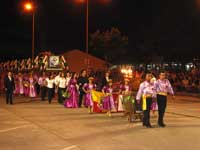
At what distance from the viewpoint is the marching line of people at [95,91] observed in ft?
43.7

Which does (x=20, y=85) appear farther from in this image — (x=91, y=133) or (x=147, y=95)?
(x=91, y=133)

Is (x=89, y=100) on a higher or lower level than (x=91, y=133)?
higher

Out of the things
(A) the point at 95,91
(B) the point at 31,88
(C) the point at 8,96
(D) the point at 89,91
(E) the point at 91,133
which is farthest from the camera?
(B) the point at 31,88

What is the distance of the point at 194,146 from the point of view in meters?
10.0

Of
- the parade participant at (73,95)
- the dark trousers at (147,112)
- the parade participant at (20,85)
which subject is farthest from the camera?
the parade participant at (20,85)

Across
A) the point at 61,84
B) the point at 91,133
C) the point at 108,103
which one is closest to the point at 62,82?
the point at 61,84

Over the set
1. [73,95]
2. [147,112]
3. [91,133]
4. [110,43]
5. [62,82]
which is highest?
[110,43]

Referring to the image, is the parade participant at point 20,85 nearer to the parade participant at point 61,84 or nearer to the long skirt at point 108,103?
the parade participant at point 61,84

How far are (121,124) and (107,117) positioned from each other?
82.9 inches

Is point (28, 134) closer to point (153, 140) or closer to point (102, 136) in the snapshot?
point (102, 136)

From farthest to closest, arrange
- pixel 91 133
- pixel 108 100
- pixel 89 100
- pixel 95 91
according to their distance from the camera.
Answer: pixel 89 100
pixel 95 91
pixel 108 100
pixel 91 133

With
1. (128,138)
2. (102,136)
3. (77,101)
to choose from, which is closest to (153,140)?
(128,138)

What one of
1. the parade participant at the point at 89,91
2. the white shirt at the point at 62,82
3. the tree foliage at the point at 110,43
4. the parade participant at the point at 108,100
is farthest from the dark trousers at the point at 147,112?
the tree foliage at the point at 110,43

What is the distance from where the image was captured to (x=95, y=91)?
17.6m
